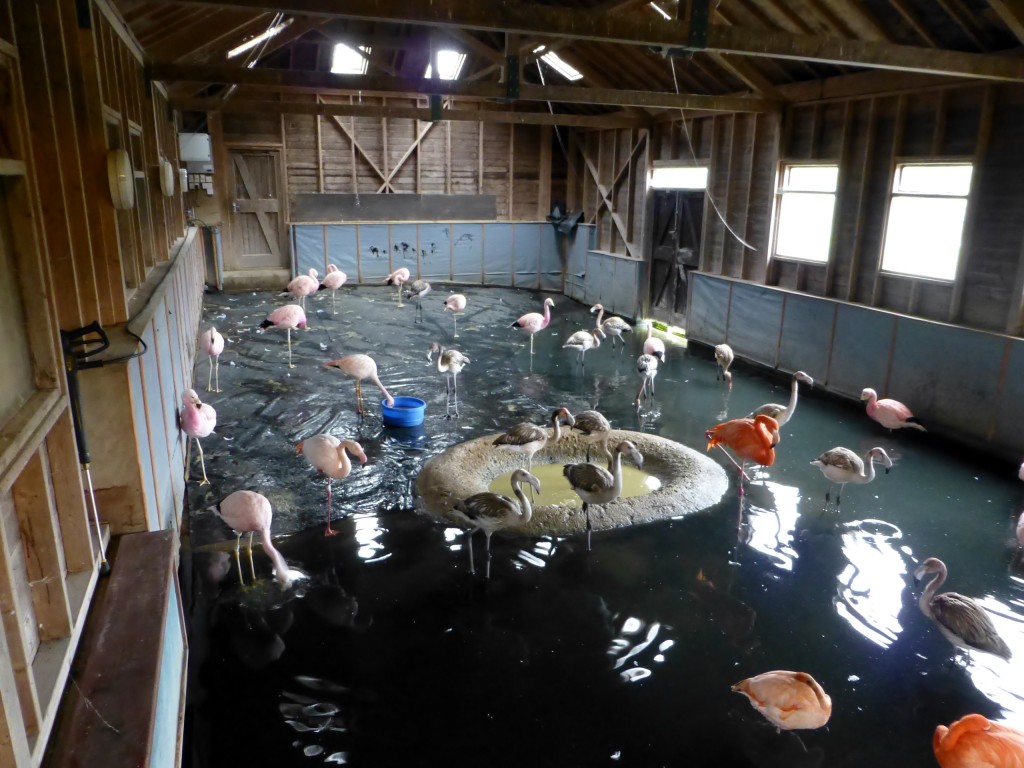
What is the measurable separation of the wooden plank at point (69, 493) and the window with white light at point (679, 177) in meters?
11.1

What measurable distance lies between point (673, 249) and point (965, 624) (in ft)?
32.9

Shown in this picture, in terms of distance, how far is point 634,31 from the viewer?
5691 mm

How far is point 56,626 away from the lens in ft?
8.46

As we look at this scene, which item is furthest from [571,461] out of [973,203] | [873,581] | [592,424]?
[973,203]

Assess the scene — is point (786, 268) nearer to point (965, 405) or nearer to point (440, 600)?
point (965, 405)

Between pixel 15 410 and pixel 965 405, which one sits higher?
pixel 15 410

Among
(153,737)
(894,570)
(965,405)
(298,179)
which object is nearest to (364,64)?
(298,179)

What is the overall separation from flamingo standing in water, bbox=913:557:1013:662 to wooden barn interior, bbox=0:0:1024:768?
395 cm

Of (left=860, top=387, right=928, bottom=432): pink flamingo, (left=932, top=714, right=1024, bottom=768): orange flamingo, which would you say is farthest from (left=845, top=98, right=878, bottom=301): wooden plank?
(left=932, top=714, right=1024, bottom=768): orange flamingo

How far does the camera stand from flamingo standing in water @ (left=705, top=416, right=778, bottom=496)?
6.11m

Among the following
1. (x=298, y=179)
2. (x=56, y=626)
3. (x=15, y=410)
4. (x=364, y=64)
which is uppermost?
(x=364, y=64)

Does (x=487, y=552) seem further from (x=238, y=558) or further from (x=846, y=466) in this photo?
(x=846, y=466)

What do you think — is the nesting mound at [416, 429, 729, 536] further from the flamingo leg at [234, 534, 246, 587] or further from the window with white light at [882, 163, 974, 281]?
the window with white light at [882, 163, 974, 281]

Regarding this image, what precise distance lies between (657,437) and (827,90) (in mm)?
5426
